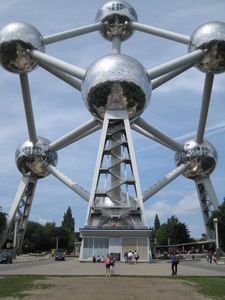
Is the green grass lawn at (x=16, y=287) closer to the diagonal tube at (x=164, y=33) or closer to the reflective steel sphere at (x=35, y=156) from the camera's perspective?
the reflective steel sphere at (x=35, y=156)

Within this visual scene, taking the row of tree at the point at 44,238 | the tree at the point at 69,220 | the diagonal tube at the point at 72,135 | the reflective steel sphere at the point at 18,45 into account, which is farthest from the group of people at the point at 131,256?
the tree at the point at 69,220

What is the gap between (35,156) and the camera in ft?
95.6

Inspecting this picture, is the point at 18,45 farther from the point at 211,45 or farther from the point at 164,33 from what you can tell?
the point at 211,45

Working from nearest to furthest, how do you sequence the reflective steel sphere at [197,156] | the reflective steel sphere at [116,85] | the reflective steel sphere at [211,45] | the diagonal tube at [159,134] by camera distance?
1. the reflective steel sphere at [116,85]
2. the reflective steel sphere at [211,45]
3. the diagonal tube at [159,134]
4. the reflective steel sphere at [197,156]

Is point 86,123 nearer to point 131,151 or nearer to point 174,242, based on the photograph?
point 131,151

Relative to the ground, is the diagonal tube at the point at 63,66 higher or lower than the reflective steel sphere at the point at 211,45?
lower

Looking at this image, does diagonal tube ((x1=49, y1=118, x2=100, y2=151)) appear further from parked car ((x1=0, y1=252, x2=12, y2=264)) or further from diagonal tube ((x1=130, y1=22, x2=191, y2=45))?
parked car ((x1=0, y1=252, x2=12, y2=264))

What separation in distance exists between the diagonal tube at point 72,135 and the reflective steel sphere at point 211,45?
29.8ft

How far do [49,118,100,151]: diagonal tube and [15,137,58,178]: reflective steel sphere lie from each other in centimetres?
73

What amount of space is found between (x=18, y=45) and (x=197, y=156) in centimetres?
1682

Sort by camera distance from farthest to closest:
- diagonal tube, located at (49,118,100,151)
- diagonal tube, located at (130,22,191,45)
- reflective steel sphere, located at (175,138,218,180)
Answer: reflective steel sphere, located at (175,138,218,180), diagonal tube, located at (49,118,100,151), diagonal tube, located at (130,22,191,45)

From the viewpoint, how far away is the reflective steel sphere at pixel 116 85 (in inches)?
840

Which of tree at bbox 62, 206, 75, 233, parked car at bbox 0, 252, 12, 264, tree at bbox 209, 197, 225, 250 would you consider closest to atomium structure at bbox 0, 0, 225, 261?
tree at bbox 209, 197, 225, 250

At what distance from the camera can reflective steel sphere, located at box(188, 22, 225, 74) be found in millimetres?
23375
